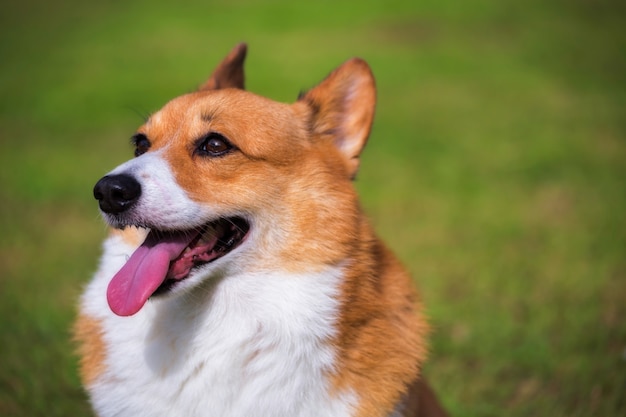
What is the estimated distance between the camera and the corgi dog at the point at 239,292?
3064 millimetres

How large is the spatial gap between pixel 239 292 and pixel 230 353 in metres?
0.28

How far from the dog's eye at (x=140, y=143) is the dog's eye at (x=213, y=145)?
0.39 m

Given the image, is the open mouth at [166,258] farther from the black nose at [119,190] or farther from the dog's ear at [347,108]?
the dog's ear at [347,108]

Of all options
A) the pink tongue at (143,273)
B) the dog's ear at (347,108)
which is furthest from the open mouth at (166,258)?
the dog's ear at (347,108)

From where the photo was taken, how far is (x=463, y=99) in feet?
44.5

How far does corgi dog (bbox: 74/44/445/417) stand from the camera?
3064 mm

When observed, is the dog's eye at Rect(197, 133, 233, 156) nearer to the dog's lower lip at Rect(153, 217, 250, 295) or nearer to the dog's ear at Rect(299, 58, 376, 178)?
the dog's lower lip at Rect(153, 217, 250, 295)

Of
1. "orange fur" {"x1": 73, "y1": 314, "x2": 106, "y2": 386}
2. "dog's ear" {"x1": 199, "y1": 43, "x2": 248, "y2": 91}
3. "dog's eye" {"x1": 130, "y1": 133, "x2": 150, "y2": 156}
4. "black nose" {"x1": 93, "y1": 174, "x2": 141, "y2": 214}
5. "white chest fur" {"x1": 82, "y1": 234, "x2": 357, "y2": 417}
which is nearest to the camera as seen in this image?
"black nose" {"x1": 93, "y1": 174, "x2": 141, "y2": 214}

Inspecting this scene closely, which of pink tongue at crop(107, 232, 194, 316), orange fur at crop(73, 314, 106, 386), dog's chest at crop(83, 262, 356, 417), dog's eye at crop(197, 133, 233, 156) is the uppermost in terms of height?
dog's eye at crop(197, 133, 233, 156)

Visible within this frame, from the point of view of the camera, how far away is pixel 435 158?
A: 10.0 metres

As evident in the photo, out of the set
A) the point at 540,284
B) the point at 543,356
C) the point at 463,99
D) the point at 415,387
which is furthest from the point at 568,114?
the point at 415,387

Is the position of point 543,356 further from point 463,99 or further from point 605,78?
point 605,78

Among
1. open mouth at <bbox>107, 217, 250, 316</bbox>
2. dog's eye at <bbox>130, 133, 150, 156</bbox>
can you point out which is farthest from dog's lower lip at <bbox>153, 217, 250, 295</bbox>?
dog's eye at <bbox>130, 133, 150, 156</bbox>

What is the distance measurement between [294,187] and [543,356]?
2.73m
